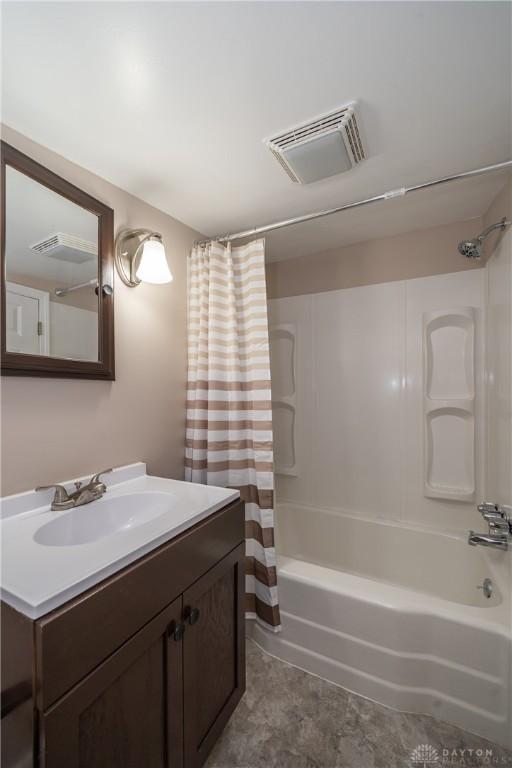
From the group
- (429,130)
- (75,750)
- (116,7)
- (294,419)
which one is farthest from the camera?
(294,419)

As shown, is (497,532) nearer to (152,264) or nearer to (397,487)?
(397,487)

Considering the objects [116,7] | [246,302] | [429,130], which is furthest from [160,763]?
[429,130]

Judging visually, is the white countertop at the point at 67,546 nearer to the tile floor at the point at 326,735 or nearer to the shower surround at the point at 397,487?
the shower surround at the point at 397,487

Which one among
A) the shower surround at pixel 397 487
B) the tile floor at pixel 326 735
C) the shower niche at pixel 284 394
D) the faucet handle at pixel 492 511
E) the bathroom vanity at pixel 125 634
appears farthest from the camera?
the shower niche at pixel 284 394

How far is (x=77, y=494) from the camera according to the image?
3.73 ft

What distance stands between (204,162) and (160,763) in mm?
1964

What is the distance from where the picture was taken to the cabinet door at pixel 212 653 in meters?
0.95

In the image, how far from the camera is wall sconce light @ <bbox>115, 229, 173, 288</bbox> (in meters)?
1.38

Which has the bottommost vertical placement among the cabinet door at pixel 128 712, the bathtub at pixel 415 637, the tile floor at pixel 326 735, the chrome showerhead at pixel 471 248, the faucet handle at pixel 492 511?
the tile floor at pixel 326 735

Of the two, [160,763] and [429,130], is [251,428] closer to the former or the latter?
[160,763]

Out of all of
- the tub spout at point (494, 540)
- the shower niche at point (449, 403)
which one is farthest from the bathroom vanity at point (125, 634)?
the shower niche at point (449, 403)

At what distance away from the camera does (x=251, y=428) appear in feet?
5.50

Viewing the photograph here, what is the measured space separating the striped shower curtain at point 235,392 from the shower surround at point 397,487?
256mm

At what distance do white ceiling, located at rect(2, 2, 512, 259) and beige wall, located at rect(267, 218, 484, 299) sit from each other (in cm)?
45
